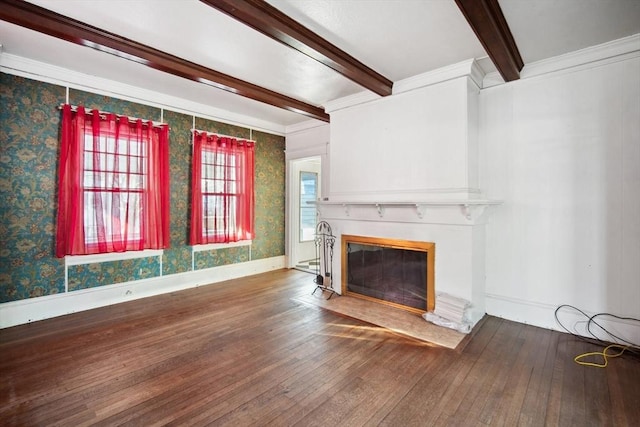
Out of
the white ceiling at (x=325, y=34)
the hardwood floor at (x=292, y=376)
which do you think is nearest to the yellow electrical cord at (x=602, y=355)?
the hardwood floor at (x=292, y=376)

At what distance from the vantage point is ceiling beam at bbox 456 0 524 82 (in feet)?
6.63

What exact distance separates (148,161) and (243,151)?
4.97ft

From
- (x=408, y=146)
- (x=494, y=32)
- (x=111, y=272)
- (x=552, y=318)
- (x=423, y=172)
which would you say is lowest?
(x=552, y=318)

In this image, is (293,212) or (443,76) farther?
(293,212)

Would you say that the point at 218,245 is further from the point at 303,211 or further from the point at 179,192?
the point at 303,211

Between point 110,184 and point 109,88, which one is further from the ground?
point 109,88

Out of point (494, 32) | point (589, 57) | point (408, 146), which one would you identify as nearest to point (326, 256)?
point (408, 146)

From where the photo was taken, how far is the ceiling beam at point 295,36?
208 cm

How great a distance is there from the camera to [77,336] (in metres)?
2.87

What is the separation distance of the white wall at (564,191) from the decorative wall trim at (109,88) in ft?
12.5

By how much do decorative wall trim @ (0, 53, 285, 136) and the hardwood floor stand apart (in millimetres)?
2718

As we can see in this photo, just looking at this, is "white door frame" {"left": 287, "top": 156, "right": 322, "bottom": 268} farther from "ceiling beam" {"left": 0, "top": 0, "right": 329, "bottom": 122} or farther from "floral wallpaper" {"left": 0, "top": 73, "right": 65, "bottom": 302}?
"floral wallpaper" {"left": 0, "top": 73, "right": 65, "bottom": 302}

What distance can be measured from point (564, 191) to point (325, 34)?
280cm

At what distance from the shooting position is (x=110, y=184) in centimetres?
362
